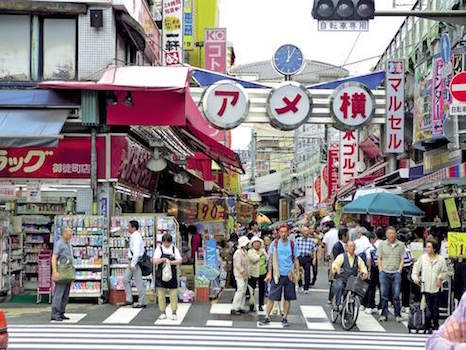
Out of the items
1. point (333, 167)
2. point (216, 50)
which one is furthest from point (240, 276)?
point (333, 167)

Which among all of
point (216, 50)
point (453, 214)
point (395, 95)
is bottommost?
point (453, 214)

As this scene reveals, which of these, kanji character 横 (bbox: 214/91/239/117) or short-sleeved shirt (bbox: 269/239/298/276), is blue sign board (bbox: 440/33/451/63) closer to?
short-sleeved shirt (bbox: 269/239/298/276)

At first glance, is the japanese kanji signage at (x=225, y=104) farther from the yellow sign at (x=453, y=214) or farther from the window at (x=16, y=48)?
the yellow sign at (x=453, y=214)

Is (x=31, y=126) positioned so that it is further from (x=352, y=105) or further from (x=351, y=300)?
(x=352, y=105)

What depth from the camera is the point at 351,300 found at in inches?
584

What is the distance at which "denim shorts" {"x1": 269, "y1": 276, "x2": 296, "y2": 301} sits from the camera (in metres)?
14.9

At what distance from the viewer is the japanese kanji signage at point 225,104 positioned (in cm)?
2298

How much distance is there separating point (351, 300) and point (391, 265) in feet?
5.16

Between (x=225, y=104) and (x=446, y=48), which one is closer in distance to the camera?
(x=446, y=48)

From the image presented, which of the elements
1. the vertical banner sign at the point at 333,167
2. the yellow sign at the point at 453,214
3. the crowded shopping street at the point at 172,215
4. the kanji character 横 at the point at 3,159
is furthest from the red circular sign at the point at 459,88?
the vertical banner sign at the point at 333,167

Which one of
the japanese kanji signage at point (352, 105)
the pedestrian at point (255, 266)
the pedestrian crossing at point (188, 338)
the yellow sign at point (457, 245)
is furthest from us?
the japanese kanji signage at point (352, 105)

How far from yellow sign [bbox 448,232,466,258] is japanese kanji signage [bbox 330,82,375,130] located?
30.0 ft

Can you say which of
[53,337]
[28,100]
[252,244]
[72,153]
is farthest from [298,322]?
[28,100]

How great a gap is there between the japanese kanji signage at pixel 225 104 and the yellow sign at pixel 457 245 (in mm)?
9792
